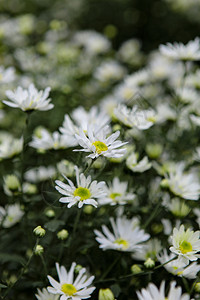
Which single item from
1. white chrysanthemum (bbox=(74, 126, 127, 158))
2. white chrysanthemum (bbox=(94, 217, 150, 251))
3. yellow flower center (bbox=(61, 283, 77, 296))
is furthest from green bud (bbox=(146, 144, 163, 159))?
yellow flower center (bbox=(61, 283, 77, 296))

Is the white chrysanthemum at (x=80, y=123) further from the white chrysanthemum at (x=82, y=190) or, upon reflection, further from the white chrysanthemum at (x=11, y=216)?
the white chrysanthemum at (x=11, y=216)

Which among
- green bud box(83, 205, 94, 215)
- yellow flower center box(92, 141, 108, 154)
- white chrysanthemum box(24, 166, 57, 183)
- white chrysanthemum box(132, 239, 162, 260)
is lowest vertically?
white chrysanthemum box(24, 166, 57, 183)

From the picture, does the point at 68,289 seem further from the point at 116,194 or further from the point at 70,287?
the point at 116,194

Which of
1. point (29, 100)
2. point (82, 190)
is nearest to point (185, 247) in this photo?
point (82, 190)

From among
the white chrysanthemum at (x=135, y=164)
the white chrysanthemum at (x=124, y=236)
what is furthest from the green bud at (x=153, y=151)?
the white chrysanthemum at (x=124, y=236)

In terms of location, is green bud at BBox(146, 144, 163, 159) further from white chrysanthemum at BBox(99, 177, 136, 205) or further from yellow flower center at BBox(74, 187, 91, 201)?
yellow flower center at BBox(74, 187, 91, 201)
